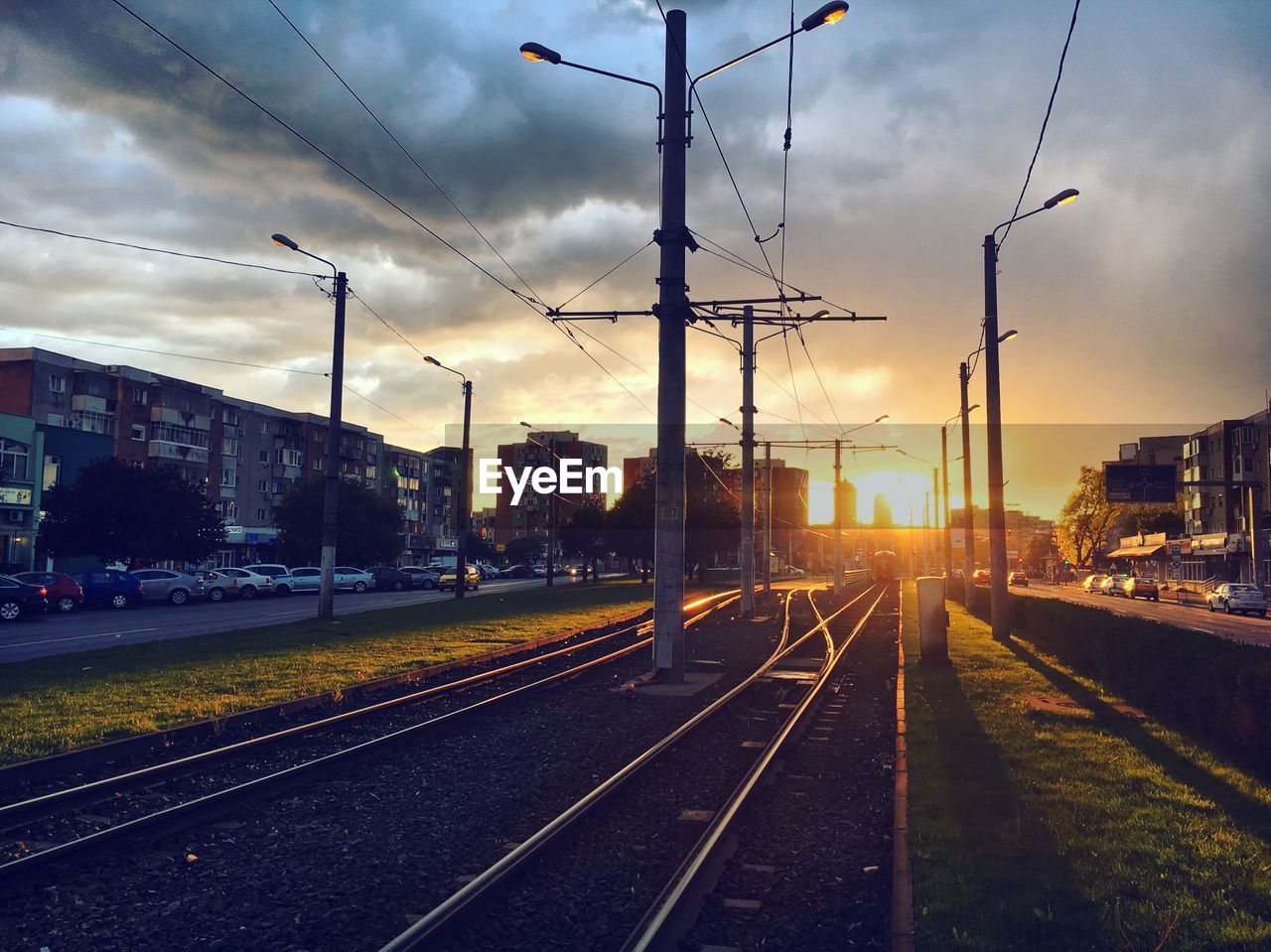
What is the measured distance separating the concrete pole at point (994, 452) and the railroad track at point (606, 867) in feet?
39.3

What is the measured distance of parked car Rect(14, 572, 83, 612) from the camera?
3388cm

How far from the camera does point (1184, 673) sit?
1187 centimetres

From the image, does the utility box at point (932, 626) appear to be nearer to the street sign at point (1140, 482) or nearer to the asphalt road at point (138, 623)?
the asphalt road at point (138, 623)

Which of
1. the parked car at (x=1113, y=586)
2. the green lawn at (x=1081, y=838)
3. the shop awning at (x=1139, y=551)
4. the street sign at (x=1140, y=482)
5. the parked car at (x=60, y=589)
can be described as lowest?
the parked car at (x=1113, y=586)

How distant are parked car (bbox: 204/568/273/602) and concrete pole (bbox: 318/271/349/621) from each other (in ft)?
61.8

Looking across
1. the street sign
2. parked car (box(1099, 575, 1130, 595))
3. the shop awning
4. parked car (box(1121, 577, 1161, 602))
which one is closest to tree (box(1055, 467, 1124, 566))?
the shop awning

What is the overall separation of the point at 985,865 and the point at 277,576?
4923cm

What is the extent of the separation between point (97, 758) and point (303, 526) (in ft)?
199

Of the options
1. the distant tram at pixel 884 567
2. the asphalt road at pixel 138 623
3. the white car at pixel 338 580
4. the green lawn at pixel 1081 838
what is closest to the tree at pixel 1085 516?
the distant tram at pixel 884 567

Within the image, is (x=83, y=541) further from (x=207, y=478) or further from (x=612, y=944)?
(x=612, y=944)

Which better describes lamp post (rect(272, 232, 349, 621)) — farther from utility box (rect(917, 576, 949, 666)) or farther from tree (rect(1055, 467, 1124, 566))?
tree (rect(1055, 467, 1124, 566))

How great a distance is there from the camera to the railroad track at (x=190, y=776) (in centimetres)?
699

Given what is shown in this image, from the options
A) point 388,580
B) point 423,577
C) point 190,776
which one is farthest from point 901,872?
point 423,577

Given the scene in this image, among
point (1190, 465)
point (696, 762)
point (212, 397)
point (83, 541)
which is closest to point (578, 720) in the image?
point (696, 762)
